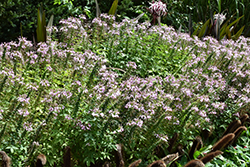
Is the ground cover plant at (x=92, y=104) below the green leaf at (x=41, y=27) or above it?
below

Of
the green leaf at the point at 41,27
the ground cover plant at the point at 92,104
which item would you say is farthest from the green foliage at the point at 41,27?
the ground cover plant at the point at 92,104

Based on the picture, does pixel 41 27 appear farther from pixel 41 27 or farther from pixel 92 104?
pixel 92 104

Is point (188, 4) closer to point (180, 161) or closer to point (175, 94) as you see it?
point (175, 94)

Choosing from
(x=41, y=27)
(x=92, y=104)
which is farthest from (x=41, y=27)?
(x=92, y=104)

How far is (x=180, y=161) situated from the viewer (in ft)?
10.0

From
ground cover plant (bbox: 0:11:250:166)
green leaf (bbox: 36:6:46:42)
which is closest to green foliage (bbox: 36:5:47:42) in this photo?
green leaf (bbox: 36:6:46:42)

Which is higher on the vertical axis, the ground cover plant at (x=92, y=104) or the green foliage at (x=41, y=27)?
the green foliage at (x=41, y=27)

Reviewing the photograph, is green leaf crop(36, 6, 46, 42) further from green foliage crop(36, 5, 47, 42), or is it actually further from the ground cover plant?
the ground cover plant

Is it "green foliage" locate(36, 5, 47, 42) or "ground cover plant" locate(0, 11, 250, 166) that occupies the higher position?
"green foliage" locate(36, 5, 47, 42)

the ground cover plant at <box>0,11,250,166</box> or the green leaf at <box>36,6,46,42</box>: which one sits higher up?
the green leaf at <box>36,6,46,42</box>

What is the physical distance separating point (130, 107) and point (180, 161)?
1.02m

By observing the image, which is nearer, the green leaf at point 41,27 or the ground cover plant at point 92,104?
the ground cover plant at point 92,104

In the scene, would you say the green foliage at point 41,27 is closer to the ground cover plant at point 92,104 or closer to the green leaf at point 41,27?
the green leaf at point 41,27

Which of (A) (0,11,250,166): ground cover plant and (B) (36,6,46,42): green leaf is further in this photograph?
(B) (36,6,46,42): green leaf
